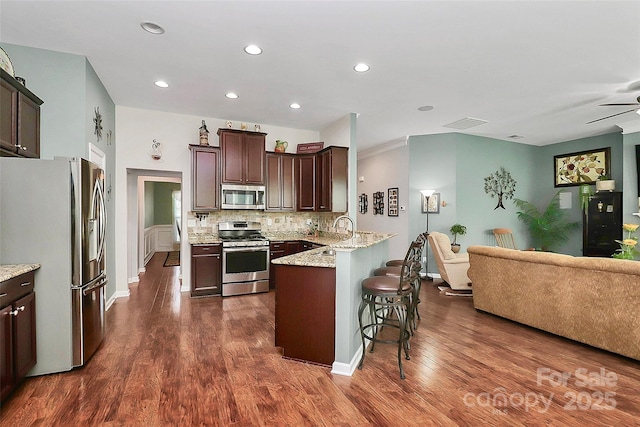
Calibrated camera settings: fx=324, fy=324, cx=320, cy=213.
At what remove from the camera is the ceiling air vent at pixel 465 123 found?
18.2 ft

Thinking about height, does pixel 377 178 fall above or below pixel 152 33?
below

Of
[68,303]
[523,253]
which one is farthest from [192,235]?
[523,253]

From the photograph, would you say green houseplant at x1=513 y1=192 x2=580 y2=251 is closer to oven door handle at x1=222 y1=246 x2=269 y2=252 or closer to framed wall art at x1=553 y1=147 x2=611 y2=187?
framed wall art at x1=553 y1=147 x2=611 y2=187

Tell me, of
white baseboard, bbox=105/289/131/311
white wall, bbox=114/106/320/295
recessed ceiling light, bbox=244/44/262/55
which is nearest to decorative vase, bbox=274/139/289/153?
white wall, bbox=114/106/320/295

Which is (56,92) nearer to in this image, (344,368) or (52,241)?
(52,241)

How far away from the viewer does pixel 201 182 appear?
205 inches

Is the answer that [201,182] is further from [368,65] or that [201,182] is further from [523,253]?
[523,253]

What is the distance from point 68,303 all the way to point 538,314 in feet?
14.9

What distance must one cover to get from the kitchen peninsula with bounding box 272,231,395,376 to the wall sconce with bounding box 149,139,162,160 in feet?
11.5

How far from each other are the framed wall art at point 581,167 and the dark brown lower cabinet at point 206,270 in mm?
7326

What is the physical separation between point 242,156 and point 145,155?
1.51 metres

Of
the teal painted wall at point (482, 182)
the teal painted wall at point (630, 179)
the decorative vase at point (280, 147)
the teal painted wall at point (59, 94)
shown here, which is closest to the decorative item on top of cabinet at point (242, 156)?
the decorative vase at point (280, 147)

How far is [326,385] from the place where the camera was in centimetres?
246

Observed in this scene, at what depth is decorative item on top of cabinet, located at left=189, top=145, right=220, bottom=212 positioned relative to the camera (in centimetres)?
516
